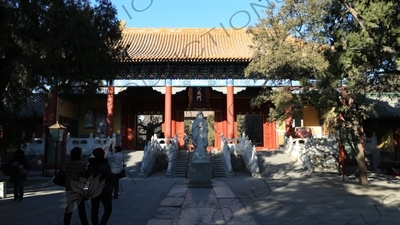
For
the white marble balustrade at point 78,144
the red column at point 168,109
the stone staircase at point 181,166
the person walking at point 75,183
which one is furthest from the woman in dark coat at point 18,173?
the red column at point 168,109

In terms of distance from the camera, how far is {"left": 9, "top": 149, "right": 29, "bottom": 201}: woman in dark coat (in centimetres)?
729

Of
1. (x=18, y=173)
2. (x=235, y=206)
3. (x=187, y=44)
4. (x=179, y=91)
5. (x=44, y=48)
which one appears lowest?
(x=235, y=206)

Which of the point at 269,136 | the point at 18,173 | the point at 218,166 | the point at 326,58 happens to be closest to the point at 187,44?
the point at 269,136

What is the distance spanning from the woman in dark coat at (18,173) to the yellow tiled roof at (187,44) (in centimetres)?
1002

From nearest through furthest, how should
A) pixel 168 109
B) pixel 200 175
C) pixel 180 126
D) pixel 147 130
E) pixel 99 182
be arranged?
pixel 99 182 < pixel 200 175 < pixel 168 109 < pixel 180 126 < pixel 147 130

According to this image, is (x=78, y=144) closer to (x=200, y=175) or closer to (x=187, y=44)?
(x=187, y=44)

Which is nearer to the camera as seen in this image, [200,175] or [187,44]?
[200,175]

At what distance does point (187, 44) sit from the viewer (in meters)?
20.4

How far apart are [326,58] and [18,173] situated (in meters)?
7.62

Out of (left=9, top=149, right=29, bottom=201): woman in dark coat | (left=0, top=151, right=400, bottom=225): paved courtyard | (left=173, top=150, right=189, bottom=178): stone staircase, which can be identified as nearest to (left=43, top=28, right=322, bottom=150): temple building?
(left=173, top=150, right=189, bottom=178): stone staircase

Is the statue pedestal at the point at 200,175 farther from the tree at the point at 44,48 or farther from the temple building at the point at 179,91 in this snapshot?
the temple building at the point at 179,91

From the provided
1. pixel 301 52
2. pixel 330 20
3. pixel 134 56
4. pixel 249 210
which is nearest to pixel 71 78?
pixel 249 210

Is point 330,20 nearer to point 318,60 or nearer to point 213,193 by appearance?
point 318,60

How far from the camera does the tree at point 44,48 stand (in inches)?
199
